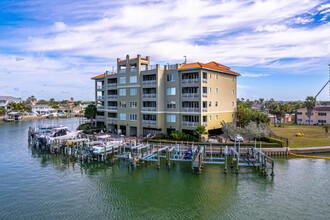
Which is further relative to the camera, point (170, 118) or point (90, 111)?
point (90, 111)

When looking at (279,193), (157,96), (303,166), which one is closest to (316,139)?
(303,166)

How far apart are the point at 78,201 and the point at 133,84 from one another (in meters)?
33.7

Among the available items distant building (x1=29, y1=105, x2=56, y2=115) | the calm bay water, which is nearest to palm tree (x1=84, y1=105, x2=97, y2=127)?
the calm bay water

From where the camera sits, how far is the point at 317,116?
77562 millimetres

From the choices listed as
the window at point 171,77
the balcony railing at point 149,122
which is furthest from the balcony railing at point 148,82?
the balcony railing at point 149,122

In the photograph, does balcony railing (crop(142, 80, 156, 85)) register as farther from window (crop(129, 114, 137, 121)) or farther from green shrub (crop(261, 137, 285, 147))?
green shrub (crop(261, 137, 285, 147))

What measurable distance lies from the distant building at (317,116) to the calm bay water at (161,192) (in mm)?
47244

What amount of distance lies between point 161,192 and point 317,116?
7343cm

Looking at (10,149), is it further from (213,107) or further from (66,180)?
(213,107)

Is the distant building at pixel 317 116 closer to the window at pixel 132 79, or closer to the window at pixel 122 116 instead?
the window at pixel 132 79

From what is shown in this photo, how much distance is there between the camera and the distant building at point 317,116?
247 feet

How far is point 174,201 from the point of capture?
24.8m

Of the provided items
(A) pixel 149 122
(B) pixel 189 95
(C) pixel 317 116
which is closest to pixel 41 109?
(A) pixel 149 122

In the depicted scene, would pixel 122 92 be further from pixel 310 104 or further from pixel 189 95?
pixel 310 104
